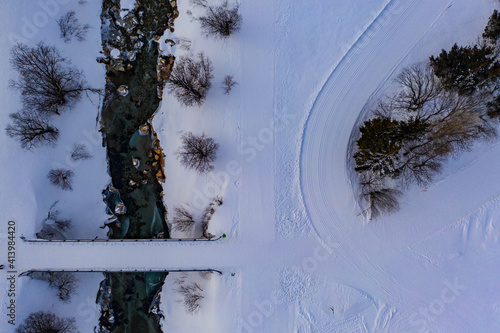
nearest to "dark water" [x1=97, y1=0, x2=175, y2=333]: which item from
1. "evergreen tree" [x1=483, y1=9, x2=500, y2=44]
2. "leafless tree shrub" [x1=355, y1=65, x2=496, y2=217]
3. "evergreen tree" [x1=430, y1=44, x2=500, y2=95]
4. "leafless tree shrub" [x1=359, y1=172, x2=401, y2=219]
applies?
"leafless tree shrub" [x1=359, y1=172, x2=401, y2=219]

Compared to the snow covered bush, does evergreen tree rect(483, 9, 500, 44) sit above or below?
above

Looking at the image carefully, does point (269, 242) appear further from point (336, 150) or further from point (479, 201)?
point (479, 201)

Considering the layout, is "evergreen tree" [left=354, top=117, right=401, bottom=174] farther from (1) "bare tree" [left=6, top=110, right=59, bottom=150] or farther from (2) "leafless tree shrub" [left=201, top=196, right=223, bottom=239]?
(1) "bare tree" [left=6, top=110, right=59, bottom=150]

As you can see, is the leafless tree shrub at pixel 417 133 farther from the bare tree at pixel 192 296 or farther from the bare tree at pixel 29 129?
the bare tree at pixel 29 129

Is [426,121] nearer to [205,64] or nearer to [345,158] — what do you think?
[345,158]

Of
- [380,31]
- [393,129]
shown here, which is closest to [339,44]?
[380,31]
